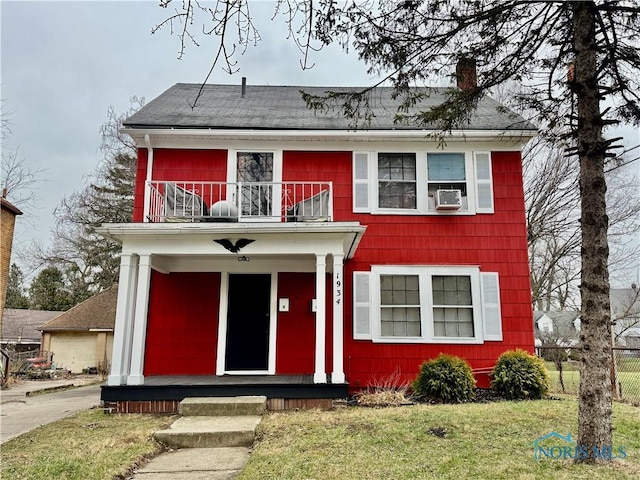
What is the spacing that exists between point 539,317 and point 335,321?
20.6 m

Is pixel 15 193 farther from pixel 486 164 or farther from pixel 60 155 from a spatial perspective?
pixel 486 164

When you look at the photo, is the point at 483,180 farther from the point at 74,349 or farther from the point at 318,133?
the point at 74,349

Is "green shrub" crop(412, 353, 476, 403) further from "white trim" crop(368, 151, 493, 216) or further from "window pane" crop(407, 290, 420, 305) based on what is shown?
"white trim" crop(368, 151, 493, 216)

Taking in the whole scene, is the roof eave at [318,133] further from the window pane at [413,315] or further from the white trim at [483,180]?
the window pane at [413,315]

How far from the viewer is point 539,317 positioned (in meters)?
24.1

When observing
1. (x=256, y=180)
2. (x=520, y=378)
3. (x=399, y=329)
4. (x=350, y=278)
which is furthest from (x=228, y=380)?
(x=520, y=378)

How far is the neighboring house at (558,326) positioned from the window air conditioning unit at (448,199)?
17746 millimetres

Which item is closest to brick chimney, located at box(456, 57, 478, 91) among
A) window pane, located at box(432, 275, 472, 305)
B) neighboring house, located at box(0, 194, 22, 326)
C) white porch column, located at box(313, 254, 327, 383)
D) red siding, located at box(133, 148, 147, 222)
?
white porch column, located at box(313, 254, 327, 383)

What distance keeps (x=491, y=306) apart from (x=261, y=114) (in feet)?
20.2

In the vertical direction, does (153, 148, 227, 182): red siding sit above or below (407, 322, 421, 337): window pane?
above

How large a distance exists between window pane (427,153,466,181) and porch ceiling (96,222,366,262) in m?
2.68

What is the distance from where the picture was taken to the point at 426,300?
867 centimetres

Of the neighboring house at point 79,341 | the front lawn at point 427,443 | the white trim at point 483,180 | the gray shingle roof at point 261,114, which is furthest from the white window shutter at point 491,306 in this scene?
the neighboring house at point 79,341

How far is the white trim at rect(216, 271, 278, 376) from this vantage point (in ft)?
27.8
